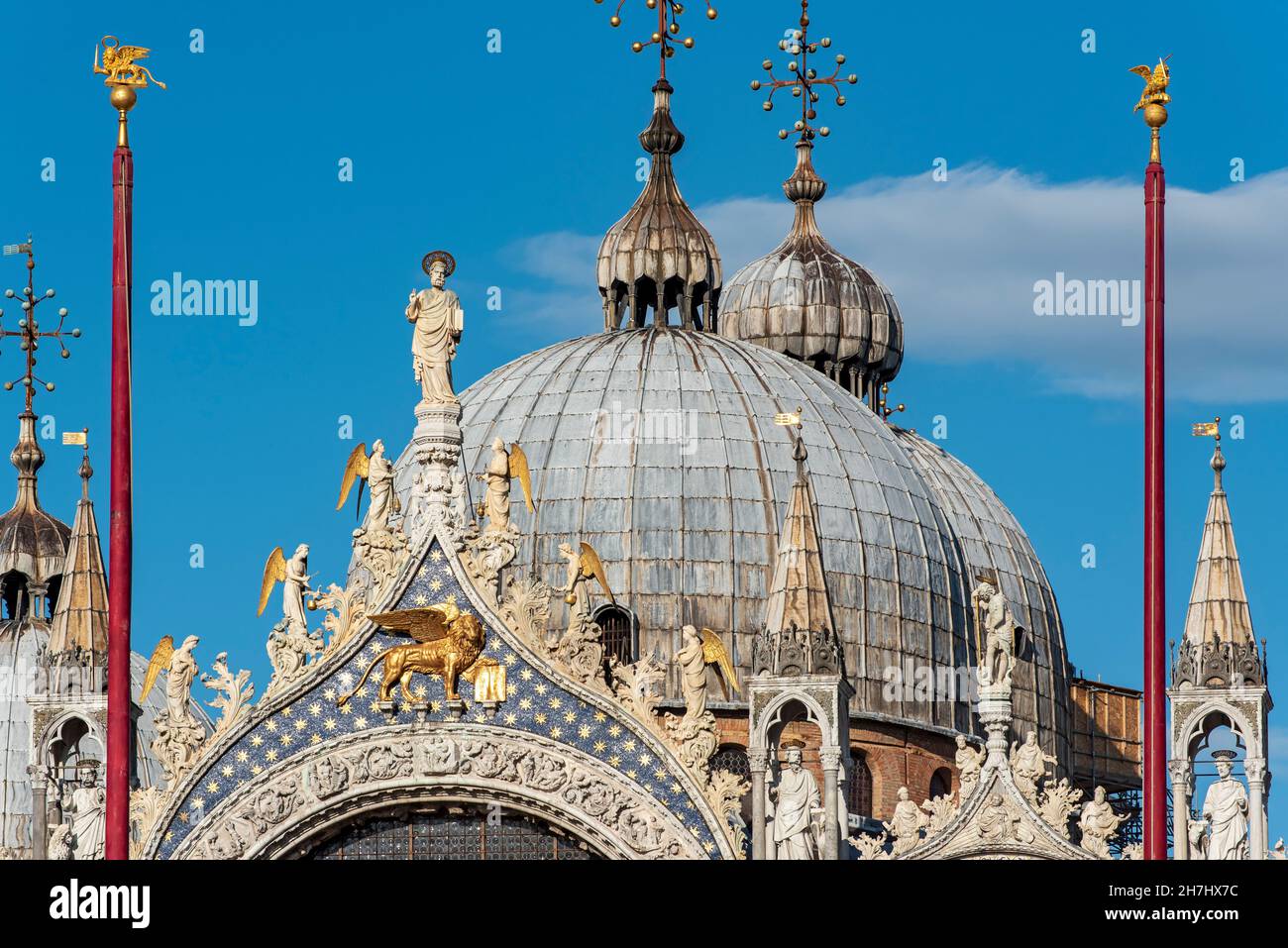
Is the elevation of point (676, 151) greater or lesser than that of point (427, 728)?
greater

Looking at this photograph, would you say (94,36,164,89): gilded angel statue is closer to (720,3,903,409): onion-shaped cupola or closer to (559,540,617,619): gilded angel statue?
(559,540,617,619): gilded angel statue

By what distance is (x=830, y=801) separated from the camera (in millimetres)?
59000

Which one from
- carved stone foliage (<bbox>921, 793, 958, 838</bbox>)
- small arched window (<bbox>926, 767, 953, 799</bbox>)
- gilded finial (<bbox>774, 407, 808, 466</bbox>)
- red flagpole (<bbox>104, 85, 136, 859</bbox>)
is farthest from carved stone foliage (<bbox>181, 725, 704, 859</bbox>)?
small arched window (<bbox>926, 767, 953, 799</bbox>)

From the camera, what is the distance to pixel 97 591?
62812 millimetres

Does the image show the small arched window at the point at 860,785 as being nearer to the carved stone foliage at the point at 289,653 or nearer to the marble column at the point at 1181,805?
the marble column at the point at 1181,805

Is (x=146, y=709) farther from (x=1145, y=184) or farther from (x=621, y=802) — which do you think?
(x=1145, y=184)

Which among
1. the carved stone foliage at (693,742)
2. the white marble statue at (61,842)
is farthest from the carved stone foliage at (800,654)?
the white marble statue at (61,842)

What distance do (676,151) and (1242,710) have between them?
2038cm

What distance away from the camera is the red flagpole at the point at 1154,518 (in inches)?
2010

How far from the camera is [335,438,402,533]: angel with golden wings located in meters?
61.1

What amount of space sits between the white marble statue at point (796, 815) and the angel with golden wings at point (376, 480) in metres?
6.85

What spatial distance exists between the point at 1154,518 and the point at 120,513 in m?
12.3
